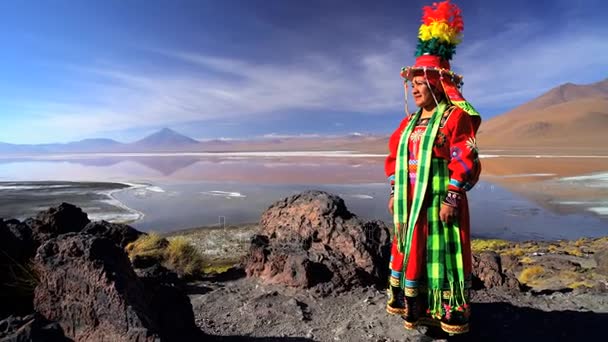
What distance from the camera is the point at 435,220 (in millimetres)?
3105

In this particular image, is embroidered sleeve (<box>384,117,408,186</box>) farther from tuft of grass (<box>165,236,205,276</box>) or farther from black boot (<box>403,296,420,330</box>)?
tuft of grass (<box>165,236,205,276</box>)

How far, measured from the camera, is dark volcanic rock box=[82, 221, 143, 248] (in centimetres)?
599

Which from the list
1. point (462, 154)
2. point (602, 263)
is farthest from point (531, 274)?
point (462, 154)

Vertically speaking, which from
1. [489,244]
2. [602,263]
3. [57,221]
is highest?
[57,221]

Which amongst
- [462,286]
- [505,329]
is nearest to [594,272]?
[505,329]

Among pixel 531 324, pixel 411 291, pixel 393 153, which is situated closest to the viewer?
pixel 411 291

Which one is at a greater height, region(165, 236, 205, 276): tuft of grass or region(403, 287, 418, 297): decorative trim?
region(403, 287, 418, 297): decorative trim

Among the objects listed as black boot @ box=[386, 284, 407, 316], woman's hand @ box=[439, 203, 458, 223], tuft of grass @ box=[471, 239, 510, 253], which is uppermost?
woman's hand @ box=[439, 203, 458, 223]

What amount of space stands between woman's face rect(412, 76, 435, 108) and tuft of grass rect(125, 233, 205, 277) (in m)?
5.10

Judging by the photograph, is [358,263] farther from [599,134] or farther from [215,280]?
[599,134]

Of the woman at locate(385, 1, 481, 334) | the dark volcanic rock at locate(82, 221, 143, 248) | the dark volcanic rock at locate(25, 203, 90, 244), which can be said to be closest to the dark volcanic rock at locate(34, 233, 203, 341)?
the woman at locate(385, 1, 481, 334)

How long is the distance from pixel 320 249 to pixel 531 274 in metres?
4.07

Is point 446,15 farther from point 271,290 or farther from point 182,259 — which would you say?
point 182,259

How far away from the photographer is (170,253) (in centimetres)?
743
